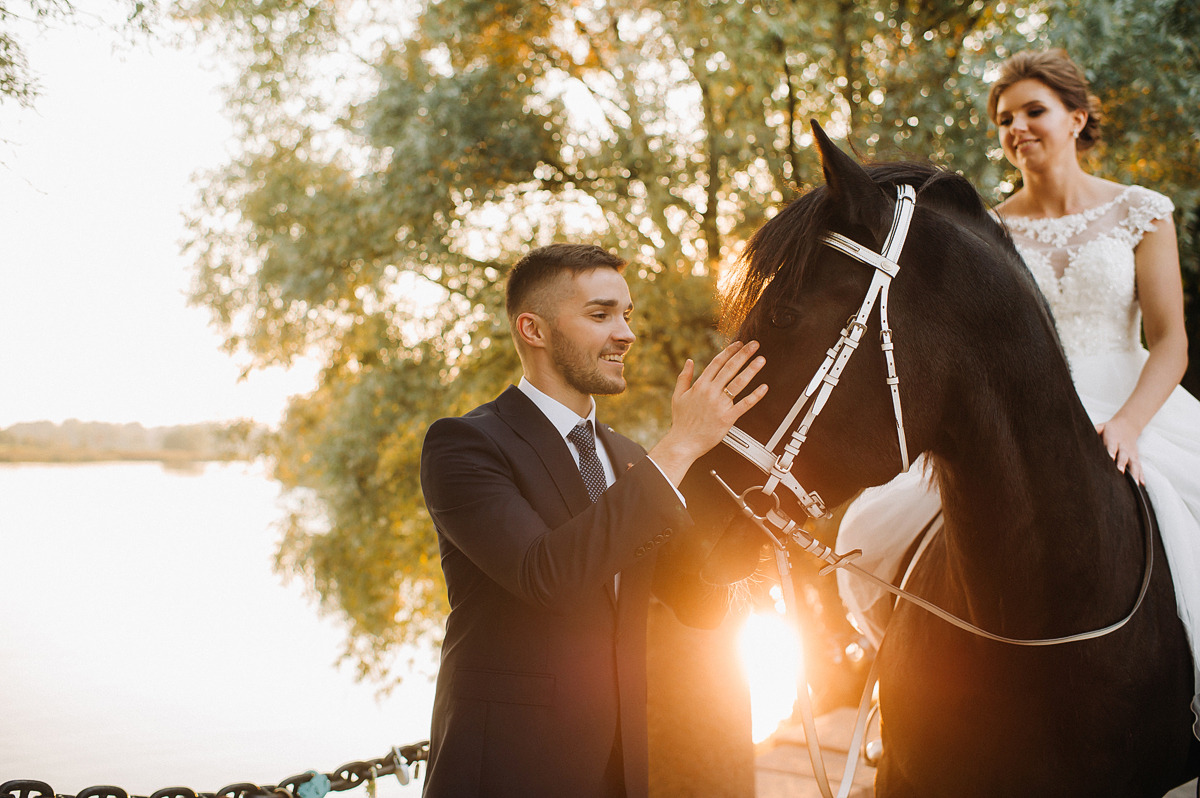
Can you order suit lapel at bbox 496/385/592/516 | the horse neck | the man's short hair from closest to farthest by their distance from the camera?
the horse neck
suit lapel at bbox 496/385/592/516
the man's short hair

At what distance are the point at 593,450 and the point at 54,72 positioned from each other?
2496 millimetres

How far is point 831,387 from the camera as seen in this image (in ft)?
4.68

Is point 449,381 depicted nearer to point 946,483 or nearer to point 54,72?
point 54,72


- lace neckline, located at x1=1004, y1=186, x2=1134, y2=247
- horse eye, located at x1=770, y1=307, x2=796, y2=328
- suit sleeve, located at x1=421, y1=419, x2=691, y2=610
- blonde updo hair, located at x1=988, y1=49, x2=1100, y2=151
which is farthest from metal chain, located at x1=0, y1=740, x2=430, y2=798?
blonde updo hair, located at x1=988, y1=49, x2=1100, y2=151

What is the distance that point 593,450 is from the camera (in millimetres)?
2021

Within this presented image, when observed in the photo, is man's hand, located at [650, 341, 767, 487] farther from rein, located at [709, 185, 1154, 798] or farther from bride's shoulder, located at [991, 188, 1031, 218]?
bride's shoulder, located at [991, 188, 1031, 218]

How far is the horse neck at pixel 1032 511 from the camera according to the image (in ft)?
5.08

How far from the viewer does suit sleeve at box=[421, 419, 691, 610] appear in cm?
151

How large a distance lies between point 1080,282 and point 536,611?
203 centimetres

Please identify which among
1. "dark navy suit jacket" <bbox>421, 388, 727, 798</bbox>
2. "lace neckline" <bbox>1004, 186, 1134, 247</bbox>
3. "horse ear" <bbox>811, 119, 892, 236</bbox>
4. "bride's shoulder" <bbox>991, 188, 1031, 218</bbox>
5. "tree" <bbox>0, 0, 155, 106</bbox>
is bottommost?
"dark navy suit jacket" <bbox>421, 388, 727, 798</bbox>

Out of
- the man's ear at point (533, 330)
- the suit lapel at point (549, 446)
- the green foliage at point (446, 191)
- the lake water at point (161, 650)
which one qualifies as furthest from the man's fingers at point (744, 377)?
the green foliage at point (446, 191)

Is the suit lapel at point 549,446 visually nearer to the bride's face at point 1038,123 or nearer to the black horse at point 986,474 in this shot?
the black horse at point 986,474

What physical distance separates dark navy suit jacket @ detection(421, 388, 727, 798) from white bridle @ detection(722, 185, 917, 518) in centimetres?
19

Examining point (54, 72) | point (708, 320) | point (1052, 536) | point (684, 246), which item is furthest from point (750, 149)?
point (1052, 536)
